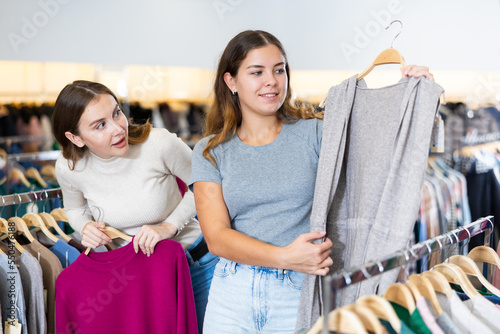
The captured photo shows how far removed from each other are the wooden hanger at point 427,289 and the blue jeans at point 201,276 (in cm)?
88

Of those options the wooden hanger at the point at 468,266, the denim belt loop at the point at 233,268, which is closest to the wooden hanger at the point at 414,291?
the wooden hanger at the point at 468,266

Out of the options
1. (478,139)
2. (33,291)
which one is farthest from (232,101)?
(478,139)

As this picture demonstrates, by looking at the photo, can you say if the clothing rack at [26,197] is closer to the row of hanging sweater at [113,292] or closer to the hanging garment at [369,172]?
the row of hanging sweater at [113,292]

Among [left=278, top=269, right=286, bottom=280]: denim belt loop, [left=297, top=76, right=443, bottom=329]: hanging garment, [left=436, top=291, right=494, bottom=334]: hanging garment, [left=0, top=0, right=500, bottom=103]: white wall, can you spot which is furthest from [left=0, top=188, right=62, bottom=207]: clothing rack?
[left=0, top=0, right=500, bottom=103]: white wall

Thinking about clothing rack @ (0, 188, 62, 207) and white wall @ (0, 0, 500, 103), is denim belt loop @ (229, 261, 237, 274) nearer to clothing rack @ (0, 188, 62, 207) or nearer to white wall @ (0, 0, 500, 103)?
clothing rack @ (0, 188, 62, 207)

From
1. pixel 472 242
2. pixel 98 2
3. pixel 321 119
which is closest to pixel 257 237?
pixel 321 119

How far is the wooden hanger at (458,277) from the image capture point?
1143 millimetres

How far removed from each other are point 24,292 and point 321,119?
1.21m

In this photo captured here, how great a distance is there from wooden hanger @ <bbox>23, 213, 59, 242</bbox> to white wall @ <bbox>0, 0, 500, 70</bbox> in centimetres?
255

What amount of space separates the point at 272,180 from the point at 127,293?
0.69 meters

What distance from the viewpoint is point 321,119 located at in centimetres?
151

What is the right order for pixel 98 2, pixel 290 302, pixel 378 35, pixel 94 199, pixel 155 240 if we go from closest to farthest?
1. pixel 290 302
2. pixel 155 240
3. pixel 94 199
4. pixel 98 2
5. pixel 378 35

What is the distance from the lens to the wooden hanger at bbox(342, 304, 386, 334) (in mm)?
912

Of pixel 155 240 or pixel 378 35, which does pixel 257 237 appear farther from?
pixel 378 35
